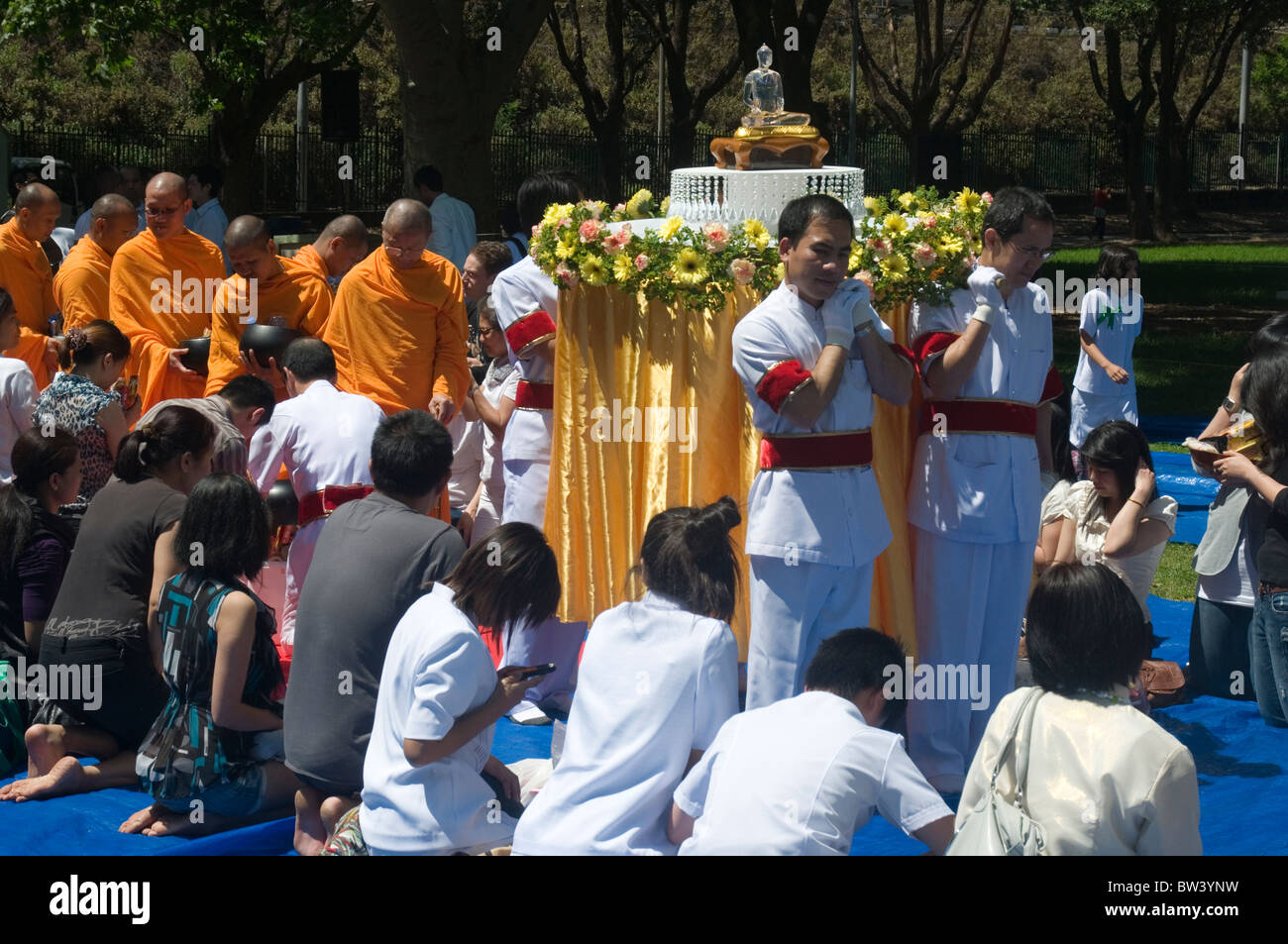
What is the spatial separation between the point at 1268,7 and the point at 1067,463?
2302 centimetres

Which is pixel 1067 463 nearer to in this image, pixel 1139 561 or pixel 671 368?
pixel 1139 561

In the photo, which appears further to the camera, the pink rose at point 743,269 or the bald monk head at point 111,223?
the bald monk head at point 111,223

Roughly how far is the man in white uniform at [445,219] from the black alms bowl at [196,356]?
10.7 feet

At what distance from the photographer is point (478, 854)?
3.99 meters

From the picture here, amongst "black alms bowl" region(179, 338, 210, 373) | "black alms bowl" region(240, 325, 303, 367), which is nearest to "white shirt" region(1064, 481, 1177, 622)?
"black alms bowl" region(240, 325, 303, 367)

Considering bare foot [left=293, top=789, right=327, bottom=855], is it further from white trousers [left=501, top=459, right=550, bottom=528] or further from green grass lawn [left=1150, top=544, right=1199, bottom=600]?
green grass lawn [left=1150, top=544, right=1199, bottom=600]

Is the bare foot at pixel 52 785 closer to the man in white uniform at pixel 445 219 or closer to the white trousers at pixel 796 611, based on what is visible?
the white trousers at pixel 796 611

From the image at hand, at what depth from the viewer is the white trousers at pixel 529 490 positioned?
6145 mm

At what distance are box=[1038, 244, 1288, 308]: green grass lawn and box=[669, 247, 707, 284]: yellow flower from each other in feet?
52.2

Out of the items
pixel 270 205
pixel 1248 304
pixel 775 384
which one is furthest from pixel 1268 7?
Answer: pixel 775 384

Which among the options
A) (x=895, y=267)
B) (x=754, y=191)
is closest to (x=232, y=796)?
(x=895, y=267)

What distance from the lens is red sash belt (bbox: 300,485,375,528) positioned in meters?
5.89

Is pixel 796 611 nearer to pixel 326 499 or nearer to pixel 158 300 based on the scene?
pixel 326 499

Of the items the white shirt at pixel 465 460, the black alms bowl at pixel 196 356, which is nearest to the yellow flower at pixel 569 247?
the white shirt at pixel 465 460
